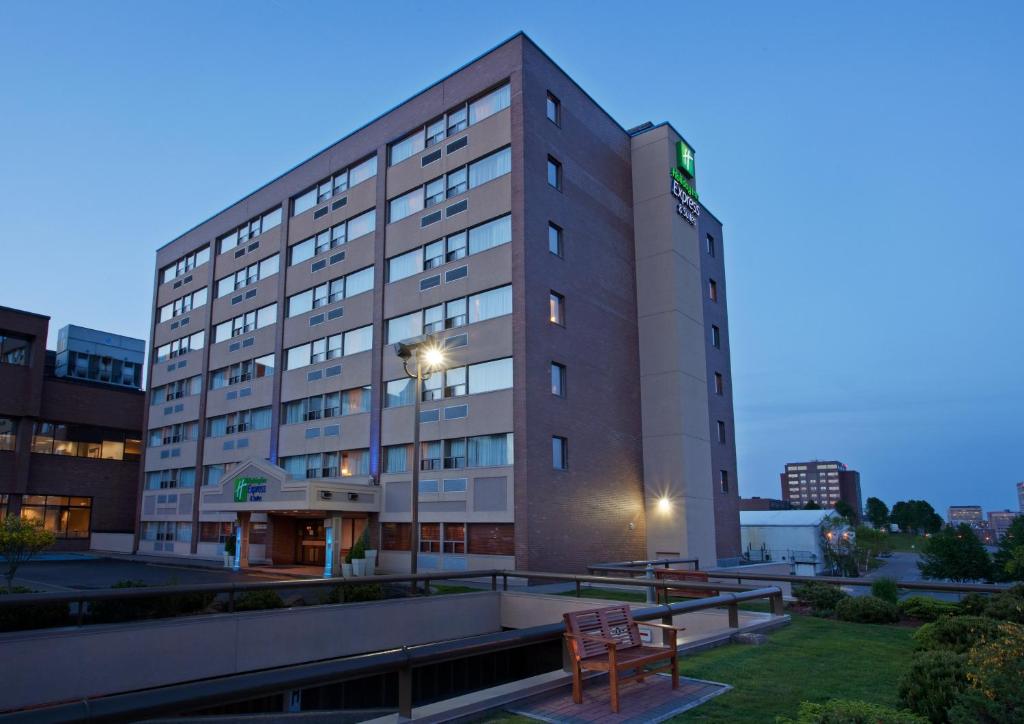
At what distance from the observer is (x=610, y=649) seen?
8.01 m

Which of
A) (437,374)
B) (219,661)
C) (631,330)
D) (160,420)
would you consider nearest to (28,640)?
(219,661)

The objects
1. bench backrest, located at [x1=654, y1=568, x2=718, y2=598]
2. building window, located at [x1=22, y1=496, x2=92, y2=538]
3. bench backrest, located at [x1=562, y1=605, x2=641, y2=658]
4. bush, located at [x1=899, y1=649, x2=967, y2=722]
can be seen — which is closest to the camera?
bush, located at [x1=899, y1=649, x2=967, y2=722]

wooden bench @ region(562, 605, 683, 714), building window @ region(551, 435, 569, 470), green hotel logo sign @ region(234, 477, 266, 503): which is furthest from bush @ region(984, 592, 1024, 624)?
green hotel logo sign @ region(234, 477, 266, 503)

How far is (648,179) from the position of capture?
3625 centimetres

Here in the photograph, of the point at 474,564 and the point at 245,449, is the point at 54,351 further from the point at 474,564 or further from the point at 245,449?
the point at 474,564

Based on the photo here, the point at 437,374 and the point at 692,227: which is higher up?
the point at 692,227

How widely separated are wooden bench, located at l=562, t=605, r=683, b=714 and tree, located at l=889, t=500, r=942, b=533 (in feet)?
587

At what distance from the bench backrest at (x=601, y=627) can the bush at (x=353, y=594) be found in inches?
454

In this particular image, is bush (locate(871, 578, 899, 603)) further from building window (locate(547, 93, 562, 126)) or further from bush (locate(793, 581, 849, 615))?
building window (locate(547, 93, 562, 126))

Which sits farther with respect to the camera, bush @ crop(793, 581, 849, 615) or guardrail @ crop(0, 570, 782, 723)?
bush @ crop(793, 581, 849, 615)

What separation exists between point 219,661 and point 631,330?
24376 mm

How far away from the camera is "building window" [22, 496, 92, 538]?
48884mm

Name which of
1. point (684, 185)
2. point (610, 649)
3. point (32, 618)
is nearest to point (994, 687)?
point (610, 649)

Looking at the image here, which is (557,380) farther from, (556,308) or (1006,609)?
(1006,609)
